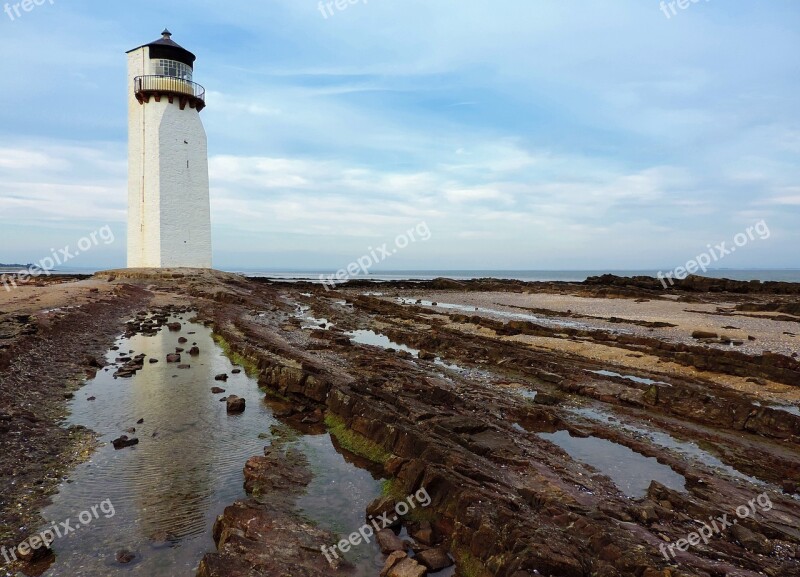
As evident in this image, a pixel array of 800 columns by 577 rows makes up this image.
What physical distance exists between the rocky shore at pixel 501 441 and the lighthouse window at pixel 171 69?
3219 cm

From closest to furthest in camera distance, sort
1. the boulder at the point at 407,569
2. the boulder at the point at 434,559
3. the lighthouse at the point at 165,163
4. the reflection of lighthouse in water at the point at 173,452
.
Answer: the boulder at the point at 407,569 → the boulder at the point at 434,559 → the reflection of lighthouse in water at the point at 173,452 → the lighthouse at the point at 165,163

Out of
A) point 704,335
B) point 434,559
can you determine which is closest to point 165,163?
point 704,335

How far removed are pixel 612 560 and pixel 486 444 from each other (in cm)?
428

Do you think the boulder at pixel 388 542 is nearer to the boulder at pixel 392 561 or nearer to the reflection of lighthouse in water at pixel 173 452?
the boulder at pixel 392 561

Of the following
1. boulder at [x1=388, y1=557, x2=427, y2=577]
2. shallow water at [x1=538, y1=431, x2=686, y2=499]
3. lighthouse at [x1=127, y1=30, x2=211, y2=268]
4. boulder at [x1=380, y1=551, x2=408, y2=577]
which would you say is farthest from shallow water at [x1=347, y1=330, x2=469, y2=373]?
lighthouse at [x1=127, y1=30, x2=211, y2=268]

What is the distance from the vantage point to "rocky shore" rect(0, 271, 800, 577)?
664cm

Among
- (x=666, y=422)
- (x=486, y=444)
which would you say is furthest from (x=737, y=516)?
(x=666, y=422)

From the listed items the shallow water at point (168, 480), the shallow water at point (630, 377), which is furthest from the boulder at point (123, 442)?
the shallow water at point (630, 377)

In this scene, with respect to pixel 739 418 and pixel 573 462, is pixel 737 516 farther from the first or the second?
pixel 739 418

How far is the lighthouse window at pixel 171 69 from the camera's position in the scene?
49156mm

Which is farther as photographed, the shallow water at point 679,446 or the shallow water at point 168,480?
the shallow water at point 679,446

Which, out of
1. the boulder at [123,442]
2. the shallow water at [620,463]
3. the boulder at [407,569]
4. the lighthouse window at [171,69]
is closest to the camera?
the boulder at [407,569]

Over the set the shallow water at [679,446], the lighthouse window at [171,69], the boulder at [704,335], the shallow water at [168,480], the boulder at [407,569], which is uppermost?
the lighthouse window at [171,69]

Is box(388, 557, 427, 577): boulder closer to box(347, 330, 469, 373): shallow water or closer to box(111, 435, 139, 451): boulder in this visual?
box(111, 435, 139, 451): boulder
